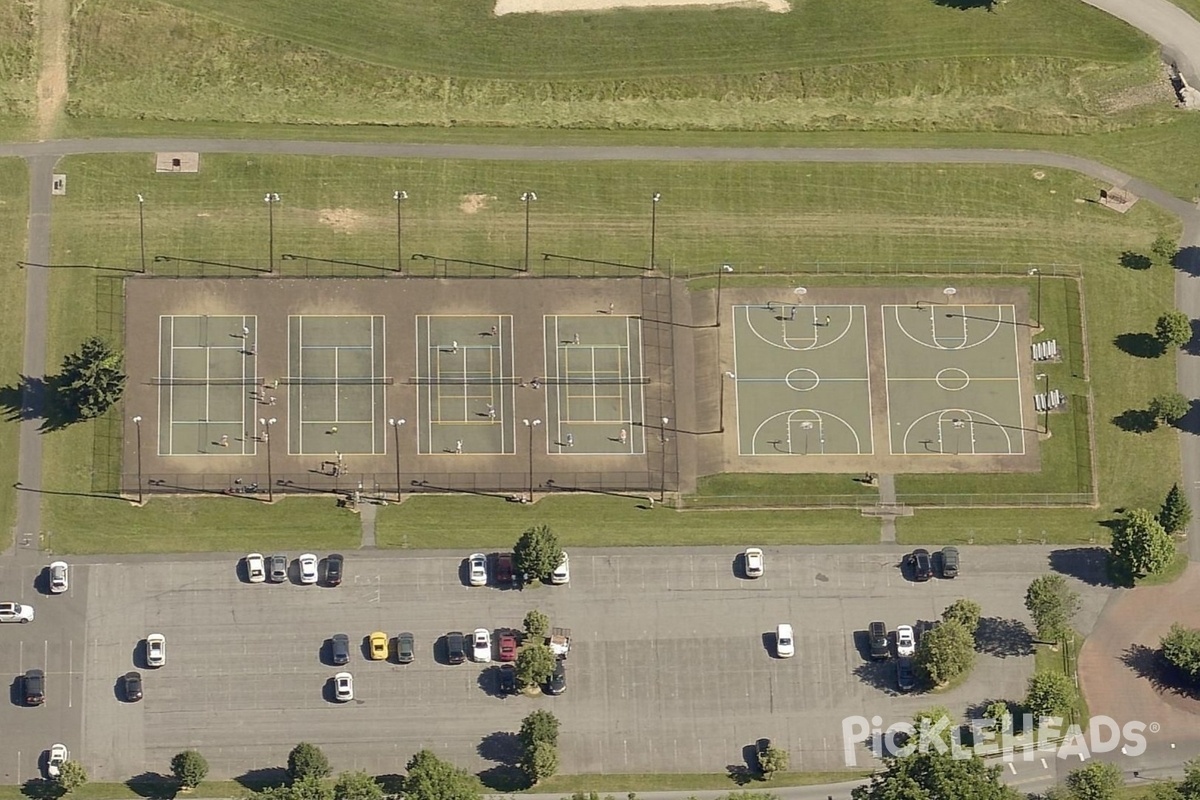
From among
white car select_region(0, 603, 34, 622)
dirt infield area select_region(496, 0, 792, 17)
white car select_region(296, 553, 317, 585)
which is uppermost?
dirt infield area select_region(496, 0, 792, 17)

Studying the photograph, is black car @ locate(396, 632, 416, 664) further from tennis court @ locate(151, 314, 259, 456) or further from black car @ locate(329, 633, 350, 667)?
tennis court @ locate(151, 314, 259, 456)

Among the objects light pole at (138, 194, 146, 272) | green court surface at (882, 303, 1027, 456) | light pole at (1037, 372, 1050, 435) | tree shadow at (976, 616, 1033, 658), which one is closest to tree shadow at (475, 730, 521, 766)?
tree shadow at (976, 616, 1033, 658)

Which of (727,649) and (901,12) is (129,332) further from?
(901,12)

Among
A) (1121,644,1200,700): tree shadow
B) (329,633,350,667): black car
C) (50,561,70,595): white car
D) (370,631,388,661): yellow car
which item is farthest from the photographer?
(1121,644,1200,700): tree shadow

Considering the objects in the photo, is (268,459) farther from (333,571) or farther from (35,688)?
(35,688)

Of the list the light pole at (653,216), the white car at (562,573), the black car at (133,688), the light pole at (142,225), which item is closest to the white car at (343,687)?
the black car at (133,688)
